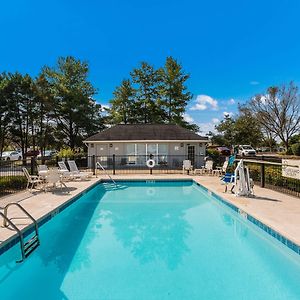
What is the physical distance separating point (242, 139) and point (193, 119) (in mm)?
10030

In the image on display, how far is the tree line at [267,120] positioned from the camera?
36.9 meters

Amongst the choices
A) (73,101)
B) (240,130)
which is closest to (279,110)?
(240,130)

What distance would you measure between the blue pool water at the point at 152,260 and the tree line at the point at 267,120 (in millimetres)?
33397

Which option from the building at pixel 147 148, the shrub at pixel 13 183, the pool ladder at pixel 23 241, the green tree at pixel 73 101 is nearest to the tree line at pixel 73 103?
the green tree at pixel 73 101

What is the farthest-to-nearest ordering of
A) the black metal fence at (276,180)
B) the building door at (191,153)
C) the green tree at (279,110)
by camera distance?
the green tree at (279,110) → the building door at (191,153) → the black metal fence at (276,180)

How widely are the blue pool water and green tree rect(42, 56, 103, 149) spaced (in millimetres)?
22334

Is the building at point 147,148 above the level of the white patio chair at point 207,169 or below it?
above

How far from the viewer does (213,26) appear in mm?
17562

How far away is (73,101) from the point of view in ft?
96.5

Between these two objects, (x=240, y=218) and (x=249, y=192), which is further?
(x=249, y=192)

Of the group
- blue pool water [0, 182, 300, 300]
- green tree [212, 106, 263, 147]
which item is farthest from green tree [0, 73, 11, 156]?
green tree [212, 106, 263, 147]

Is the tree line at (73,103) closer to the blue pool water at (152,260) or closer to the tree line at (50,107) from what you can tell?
the tree line at (50,107)

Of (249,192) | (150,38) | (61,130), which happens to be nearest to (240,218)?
(249,192)

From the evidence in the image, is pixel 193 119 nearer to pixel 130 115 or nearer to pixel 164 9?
pixel 130 115
